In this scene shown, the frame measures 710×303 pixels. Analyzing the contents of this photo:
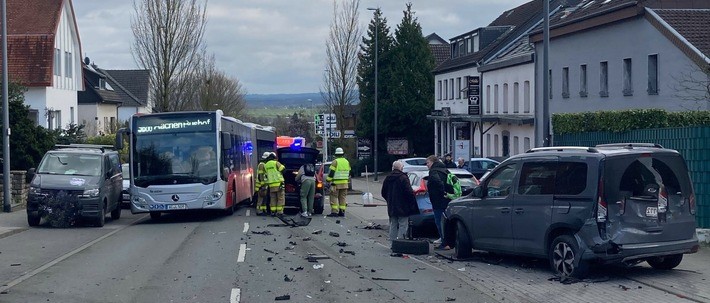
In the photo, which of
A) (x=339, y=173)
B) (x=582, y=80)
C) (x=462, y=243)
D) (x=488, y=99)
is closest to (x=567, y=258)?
(x=462, y=243)

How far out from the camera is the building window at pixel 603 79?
115ft

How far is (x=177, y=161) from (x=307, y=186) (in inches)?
155

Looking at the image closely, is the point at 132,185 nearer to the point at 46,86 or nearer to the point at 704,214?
the point at 704,214

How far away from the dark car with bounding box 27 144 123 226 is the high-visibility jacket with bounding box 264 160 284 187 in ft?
13.7

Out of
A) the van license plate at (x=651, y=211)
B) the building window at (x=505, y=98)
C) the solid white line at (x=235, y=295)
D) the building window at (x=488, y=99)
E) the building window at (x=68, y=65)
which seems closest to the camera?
the solid white line at (x=235, y=295)

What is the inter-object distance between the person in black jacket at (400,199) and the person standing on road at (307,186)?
852 cm

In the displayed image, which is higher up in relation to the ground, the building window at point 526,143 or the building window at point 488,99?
the building window at point 488,99

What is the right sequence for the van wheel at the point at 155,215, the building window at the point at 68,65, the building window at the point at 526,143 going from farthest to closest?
the building window at the point at 68,65 → the building window at the point at 526,143 → the van wheel at the point at 155,215

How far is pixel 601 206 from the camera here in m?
12.5

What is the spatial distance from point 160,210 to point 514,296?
14.5 metres

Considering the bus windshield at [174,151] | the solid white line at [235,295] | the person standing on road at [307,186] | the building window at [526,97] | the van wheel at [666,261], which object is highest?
the building window at [526,97]

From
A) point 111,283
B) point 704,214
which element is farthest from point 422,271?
point 704,214

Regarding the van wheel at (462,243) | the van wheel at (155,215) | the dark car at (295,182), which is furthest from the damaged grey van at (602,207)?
the dark car at (295,182)

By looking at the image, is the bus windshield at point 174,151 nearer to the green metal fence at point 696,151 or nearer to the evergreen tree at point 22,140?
the evergreen tree at point 22,140
